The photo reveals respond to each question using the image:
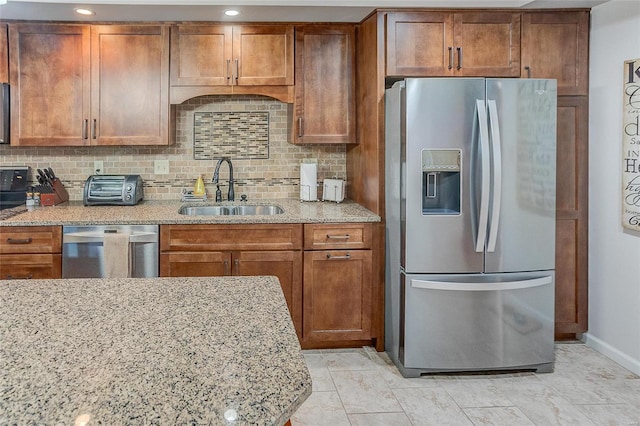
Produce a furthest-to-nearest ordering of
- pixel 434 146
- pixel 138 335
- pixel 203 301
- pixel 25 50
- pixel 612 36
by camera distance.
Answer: pixel 25 50 < pixel 612 36 < pixel 434 146 < pixel 203 301 < pixel 138 335

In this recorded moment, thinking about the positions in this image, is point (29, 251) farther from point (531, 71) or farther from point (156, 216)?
point (531, 71)

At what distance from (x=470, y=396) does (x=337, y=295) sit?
946 mm

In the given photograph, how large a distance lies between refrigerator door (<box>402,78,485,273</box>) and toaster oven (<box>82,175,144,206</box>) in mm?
1857

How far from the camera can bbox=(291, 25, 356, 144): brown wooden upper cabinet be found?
134 inches

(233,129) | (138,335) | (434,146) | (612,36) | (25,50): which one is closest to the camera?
(138,335)

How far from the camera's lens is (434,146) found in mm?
2756

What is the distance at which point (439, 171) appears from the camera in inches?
110

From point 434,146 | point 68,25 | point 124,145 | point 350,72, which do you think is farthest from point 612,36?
point 68,25

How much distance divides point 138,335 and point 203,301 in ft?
0.90

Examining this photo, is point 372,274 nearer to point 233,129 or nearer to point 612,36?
point 233,129

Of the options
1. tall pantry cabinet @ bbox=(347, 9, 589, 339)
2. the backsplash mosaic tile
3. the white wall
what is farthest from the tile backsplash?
the white wall

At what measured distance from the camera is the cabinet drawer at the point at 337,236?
3.08m

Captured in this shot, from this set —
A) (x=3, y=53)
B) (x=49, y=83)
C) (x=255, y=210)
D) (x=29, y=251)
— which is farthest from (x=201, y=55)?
(x=29, y=251)

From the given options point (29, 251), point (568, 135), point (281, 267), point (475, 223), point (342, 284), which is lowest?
point (342, 284)
